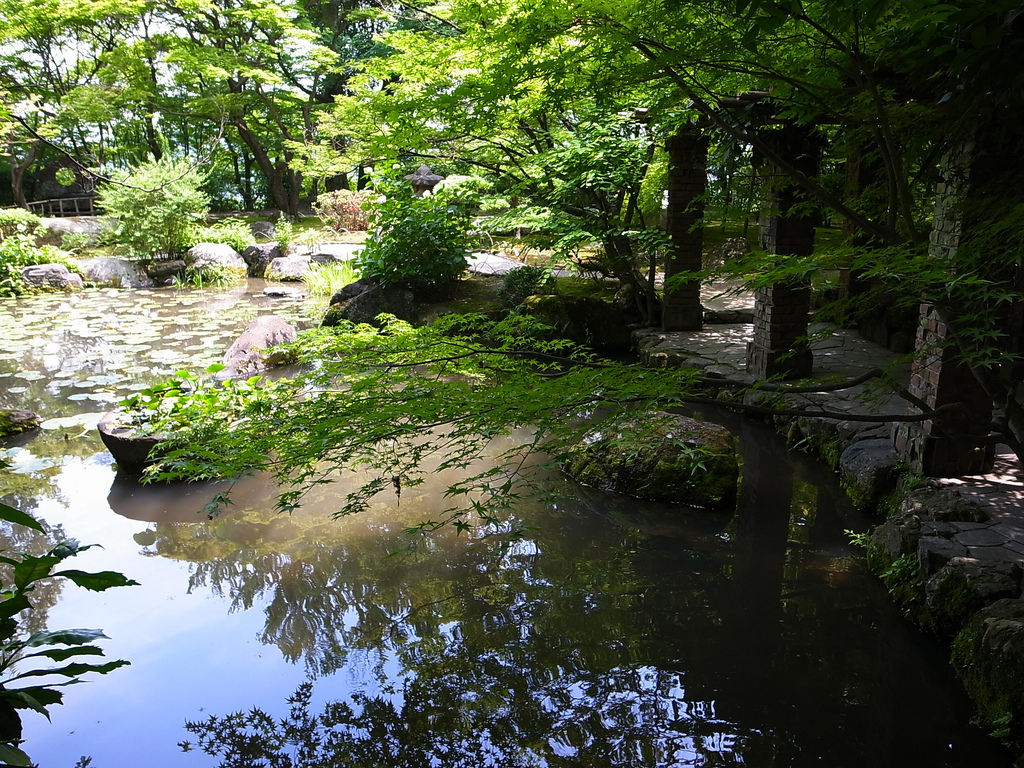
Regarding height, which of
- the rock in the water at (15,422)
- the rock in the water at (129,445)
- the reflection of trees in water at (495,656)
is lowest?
the reflection of trees in water at (495,656)

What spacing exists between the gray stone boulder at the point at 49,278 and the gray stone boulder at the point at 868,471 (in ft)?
51.8

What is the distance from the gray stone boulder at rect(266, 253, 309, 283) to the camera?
52.4 ft

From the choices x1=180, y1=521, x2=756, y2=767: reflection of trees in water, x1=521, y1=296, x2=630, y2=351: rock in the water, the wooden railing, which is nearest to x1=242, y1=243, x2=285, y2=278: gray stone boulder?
the wooden railing

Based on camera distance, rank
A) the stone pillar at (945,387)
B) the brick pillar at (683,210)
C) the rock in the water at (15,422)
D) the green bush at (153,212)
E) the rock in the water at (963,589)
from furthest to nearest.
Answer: the green bush at (153,212)
the brick pillar at (683,210)
the rock in the water at (15,422)
the stone pillar at (945,387)
the rock in the water at (963,589)

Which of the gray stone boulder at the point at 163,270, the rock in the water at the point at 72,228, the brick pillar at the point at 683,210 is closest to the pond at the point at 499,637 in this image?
the brick pillar at the point at 683,210

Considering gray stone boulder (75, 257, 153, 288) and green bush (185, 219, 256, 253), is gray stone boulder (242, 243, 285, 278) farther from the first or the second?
gray stone boulder (75, 257, 153, 288)

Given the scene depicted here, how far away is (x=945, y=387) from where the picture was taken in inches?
166

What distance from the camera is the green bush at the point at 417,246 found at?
1027cm

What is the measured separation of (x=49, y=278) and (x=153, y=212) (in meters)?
2.53

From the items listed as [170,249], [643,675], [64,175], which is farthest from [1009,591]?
[64,175]

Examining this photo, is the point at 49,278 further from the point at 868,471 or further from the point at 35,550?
the point at 868,471

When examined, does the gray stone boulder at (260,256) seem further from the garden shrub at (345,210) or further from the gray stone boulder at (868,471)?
the gray stone boulder at (868,471)

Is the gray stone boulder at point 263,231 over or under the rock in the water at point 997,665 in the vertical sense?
over

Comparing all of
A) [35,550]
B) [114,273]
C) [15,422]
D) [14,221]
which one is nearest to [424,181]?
[114,273]
